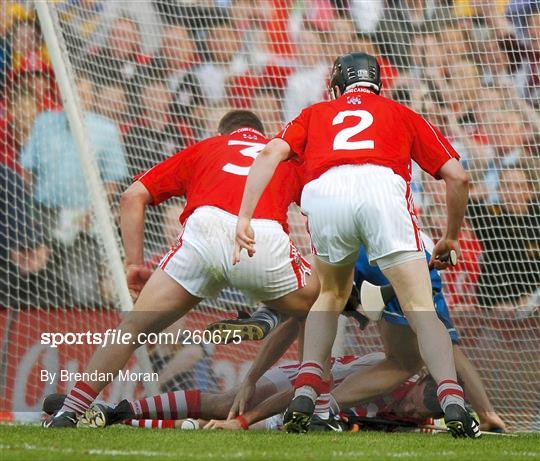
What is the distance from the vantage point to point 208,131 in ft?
22.7

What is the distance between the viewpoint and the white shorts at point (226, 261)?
4.56 meters

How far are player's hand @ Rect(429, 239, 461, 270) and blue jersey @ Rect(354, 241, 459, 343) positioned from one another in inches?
21.8

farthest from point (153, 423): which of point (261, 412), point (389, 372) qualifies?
point (389, 372)

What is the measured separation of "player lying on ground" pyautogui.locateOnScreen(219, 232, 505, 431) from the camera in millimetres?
4934

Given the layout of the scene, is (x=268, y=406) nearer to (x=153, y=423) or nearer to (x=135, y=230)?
(x=153, y=423)

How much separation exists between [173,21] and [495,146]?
7.19ft

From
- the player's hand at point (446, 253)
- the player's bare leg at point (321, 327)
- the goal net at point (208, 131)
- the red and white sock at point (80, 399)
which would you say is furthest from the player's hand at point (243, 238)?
the goal net at point (208, 131)

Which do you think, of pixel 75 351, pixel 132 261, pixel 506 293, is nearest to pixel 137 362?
pixel 75 351

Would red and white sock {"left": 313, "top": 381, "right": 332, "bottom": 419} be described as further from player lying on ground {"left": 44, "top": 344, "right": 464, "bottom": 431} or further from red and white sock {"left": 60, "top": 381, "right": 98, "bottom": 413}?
red and white sock {"left": 60, "top": 381, "right": 98, "bottom": 413}

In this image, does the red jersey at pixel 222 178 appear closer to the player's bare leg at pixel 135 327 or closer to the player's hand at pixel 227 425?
the player's bare leg at pixel 135 327

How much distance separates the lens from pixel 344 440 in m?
3.92

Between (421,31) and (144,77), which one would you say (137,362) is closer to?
(144,77)

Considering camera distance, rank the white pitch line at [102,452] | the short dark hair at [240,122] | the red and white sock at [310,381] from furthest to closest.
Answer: the short dark hair at [240,122], the red and white sock at [310,381], the white pitch line at [102,452]

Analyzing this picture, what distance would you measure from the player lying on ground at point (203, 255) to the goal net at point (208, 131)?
144cm
